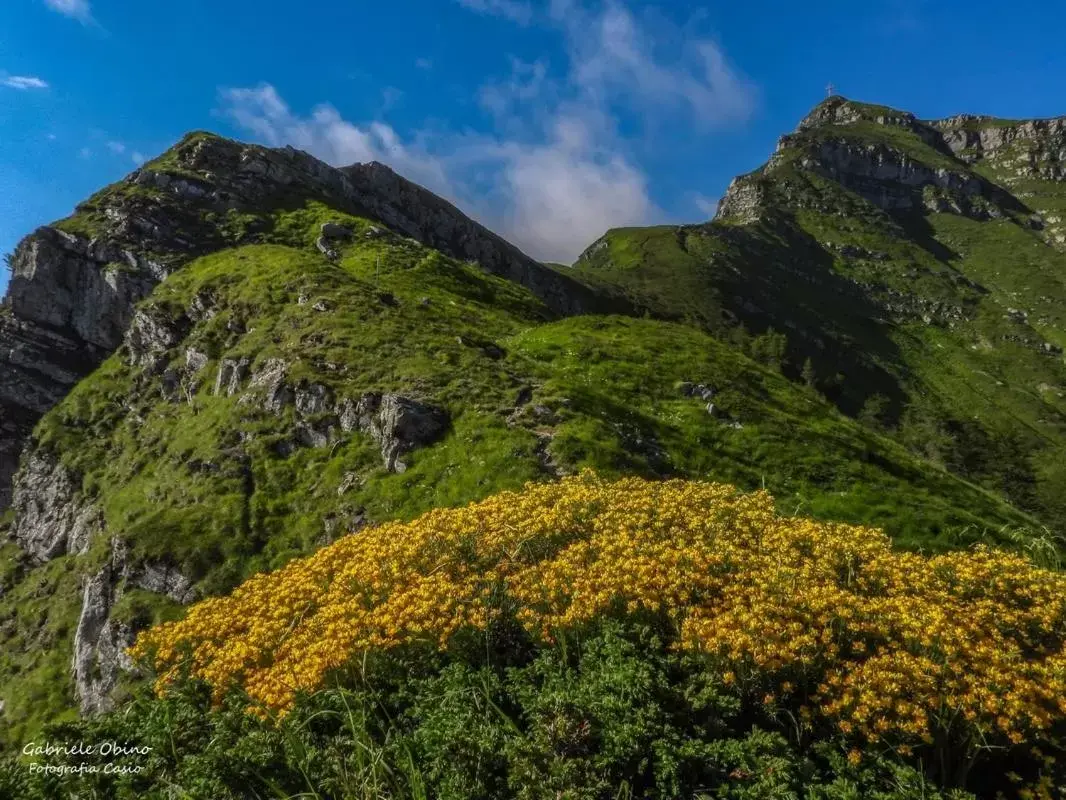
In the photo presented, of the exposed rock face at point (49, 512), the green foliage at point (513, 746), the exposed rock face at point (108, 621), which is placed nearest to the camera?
the green foliage at point (513, 746)

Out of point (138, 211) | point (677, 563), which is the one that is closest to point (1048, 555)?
point (677, 563)

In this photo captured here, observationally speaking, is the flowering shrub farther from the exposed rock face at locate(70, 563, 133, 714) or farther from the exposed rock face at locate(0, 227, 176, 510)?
the exposed rock face at locate(0, 227, 176, 510)

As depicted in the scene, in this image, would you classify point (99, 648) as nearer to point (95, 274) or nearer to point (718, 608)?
point (718, 608)

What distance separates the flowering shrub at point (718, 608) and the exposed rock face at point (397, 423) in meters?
13.0

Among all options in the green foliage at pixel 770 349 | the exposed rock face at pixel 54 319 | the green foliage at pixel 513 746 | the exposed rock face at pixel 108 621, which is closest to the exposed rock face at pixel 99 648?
the exposed rock face at pixel 108 621

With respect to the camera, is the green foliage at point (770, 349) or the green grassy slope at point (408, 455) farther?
the green foliage at point (770, 349)

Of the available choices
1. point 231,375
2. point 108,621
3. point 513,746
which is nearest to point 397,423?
point 108,621

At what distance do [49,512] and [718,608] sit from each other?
56038 millimetres

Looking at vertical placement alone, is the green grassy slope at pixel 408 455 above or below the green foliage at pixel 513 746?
above

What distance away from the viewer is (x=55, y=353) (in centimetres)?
7381

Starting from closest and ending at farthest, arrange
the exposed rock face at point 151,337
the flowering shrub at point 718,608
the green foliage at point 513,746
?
the green foliage at point 513,746, the flowering shrub at point 718,608, the exposed rock face at point 151,337

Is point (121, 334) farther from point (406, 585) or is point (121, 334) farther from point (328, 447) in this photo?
point (406, 585)

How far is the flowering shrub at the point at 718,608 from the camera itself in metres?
8.48

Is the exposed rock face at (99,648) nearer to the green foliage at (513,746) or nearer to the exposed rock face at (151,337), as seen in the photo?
the green foliage at (513,746)
